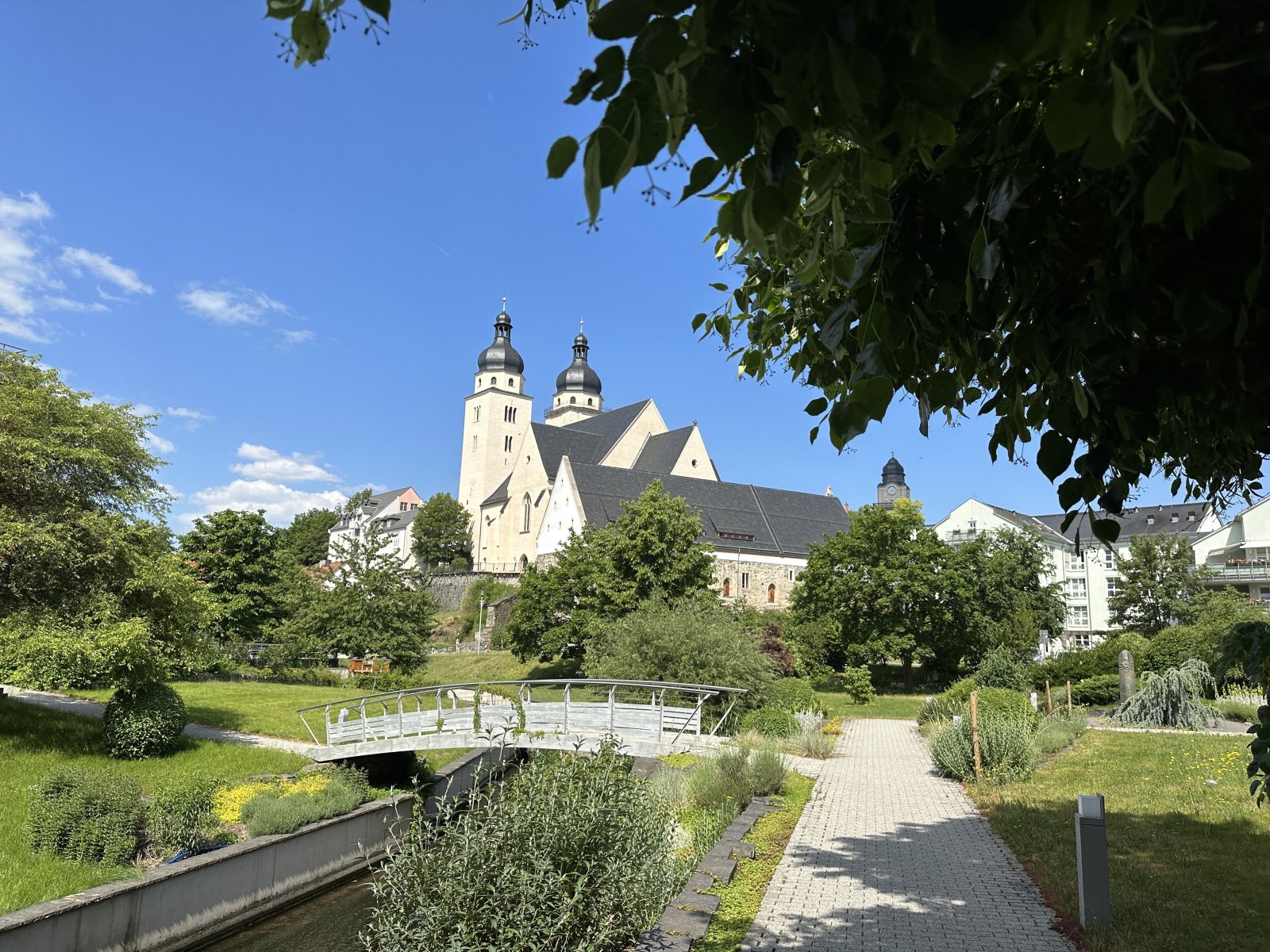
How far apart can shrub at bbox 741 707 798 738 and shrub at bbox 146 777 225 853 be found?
Answer: 11056 mm

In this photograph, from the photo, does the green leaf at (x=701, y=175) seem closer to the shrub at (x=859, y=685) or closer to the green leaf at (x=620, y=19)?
the green leaf at (x=620, y=19)

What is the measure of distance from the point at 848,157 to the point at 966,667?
39.8m

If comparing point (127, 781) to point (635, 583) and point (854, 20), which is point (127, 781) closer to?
point (854, 20)

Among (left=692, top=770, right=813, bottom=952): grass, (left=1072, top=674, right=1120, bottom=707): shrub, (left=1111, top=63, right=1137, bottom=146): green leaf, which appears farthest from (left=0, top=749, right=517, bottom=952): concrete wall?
(left=1072, top=674, right=1120, bottom=707): shrub

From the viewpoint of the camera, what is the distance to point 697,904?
6875 millimetres

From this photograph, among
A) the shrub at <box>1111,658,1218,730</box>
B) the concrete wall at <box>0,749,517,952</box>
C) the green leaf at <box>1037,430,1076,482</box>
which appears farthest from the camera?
the shrub at <box>1111,658,1218,730</box>

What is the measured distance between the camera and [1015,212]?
209 cm

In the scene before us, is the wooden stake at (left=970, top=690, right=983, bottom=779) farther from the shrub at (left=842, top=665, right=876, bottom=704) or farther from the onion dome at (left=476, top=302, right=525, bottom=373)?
the onion dome at (left=476, top=302, right=525, bottom=373)

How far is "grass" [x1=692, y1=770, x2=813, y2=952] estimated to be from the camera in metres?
6.63

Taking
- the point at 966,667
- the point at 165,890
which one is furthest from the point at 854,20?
the point at 966,667

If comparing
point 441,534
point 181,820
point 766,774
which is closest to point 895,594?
point 766,774

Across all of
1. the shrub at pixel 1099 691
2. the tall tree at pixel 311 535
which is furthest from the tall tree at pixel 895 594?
the tall tree at pixel 311 535

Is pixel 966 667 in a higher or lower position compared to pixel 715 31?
lower

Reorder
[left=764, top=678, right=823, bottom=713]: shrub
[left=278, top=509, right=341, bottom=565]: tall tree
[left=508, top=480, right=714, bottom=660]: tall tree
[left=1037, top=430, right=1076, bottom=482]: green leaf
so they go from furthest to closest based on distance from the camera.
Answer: [left=278, top=509, right=341, bottom=565]: tall tree
[left=508, top=480, right=714, bottom=660]: tall tree
[left=764, top=678, right=823, bottom=713]: shrub
[left=1037, top=430, right=1076, bottom=482]: green leaf
